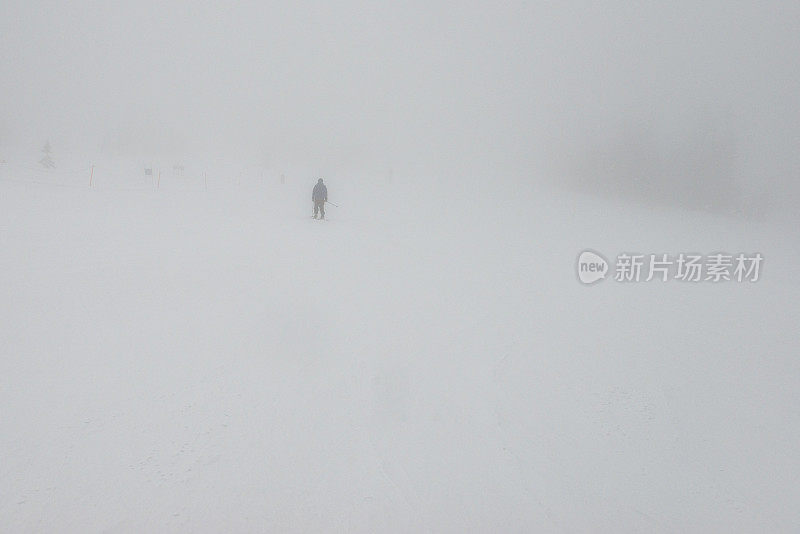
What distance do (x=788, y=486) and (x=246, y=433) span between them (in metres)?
6.21

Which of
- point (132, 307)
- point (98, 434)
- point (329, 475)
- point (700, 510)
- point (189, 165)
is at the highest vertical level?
point (189, 165)

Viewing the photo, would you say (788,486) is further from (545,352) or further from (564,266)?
(564,266)

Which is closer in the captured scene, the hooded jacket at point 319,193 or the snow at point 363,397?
the snow at point 363,397

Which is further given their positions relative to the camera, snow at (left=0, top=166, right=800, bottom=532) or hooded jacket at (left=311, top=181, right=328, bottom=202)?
hooded jacket at (left=311, top=181, right=328, bottom=202)

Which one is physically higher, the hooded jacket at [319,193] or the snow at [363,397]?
the hooded jacket at [319,193]

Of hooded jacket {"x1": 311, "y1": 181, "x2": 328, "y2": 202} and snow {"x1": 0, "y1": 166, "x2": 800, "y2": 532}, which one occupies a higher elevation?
hooded jacket {"x1": 311, "y1": 181, "x2": 328, "y2": 202}

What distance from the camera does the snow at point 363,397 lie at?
3529 millimetres

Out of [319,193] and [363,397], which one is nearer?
[363,397]

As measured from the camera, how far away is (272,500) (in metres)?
3.48

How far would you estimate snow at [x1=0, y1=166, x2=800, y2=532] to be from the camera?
11.6 feet

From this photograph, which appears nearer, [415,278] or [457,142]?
[415,278]

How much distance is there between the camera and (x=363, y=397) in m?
4.94

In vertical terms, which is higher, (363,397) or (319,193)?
(319,193)

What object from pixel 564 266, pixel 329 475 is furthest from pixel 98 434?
→ pixel 564 266
